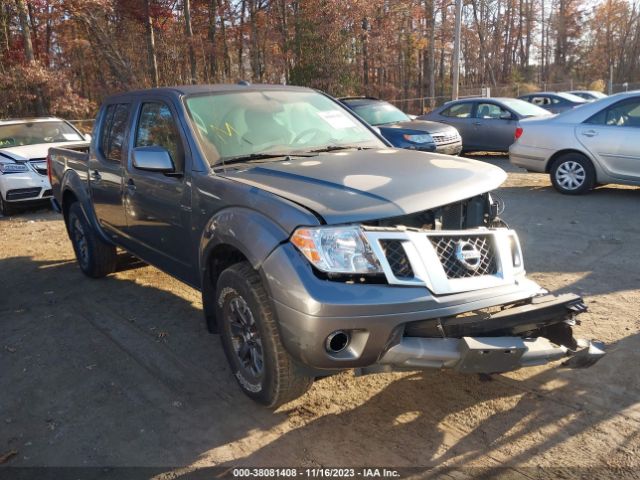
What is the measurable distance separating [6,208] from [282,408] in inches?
341

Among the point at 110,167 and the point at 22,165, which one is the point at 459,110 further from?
the point at 110,167

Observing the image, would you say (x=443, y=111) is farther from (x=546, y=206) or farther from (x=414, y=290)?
(x=414, y=290)

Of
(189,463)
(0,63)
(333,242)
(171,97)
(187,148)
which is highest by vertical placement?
(0,63)

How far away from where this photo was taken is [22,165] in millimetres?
9883

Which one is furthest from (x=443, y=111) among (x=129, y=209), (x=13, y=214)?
(x=129, y=209)

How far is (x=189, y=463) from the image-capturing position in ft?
9.59

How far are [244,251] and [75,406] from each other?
152 cm

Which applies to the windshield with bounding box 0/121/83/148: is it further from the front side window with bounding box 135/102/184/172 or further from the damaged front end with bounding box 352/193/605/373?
the damaged front end with bounding box 352/193/605/373

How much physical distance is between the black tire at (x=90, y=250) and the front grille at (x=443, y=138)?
24.7 feet

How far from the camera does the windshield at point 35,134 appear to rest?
10.6 metres

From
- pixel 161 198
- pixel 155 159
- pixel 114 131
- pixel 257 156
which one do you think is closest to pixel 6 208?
pixel 114 131

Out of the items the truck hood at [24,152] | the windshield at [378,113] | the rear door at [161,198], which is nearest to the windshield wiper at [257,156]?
the rear door at [161,198]

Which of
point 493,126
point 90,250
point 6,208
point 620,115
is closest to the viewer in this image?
point 90,250

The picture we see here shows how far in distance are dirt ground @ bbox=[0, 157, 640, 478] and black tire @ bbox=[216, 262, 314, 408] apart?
0.20 metres
